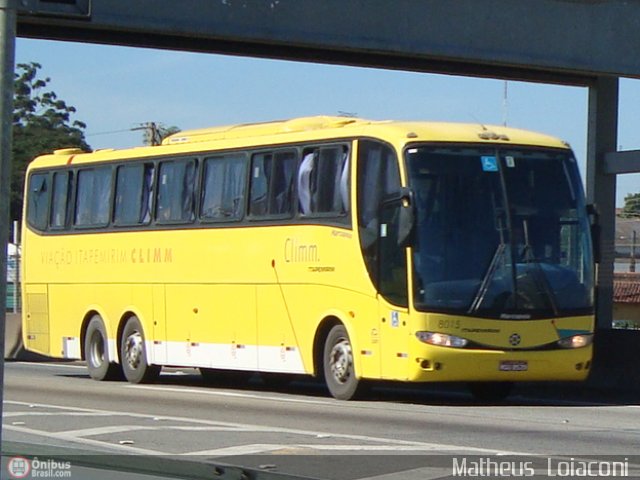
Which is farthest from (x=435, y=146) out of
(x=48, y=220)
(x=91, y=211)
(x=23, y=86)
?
(x=23, y=86)

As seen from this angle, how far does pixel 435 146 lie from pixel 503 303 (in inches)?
86.1

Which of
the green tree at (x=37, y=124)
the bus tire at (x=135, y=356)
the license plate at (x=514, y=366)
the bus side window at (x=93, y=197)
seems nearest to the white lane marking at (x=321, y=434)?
the license plate at (x=514, y=366)

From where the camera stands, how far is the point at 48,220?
25453mm

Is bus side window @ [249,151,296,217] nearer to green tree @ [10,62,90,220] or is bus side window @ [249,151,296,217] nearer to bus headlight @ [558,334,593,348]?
bus headlight @ [558,334,593,348]

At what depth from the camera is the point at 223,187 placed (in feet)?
68.8

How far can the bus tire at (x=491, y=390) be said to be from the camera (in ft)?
62.9

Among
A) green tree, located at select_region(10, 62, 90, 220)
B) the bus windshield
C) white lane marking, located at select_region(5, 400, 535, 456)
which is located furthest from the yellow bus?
green tree, located at select_region(10, 62, 90, 220)

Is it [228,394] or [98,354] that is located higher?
[98,354]

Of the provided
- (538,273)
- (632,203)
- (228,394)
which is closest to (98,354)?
(228,394)

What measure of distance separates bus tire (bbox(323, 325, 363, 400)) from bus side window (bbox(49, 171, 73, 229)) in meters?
7.79

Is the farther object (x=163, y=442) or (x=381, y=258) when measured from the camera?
(x=381, y=258)

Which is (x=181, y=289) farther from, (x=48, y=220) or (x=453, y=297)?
(x=453, y=297)

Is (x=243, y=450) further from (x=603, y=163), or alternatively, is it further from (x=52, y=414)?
(x=603, y=163)

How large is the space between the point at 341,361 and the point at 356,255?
1.52 meters
